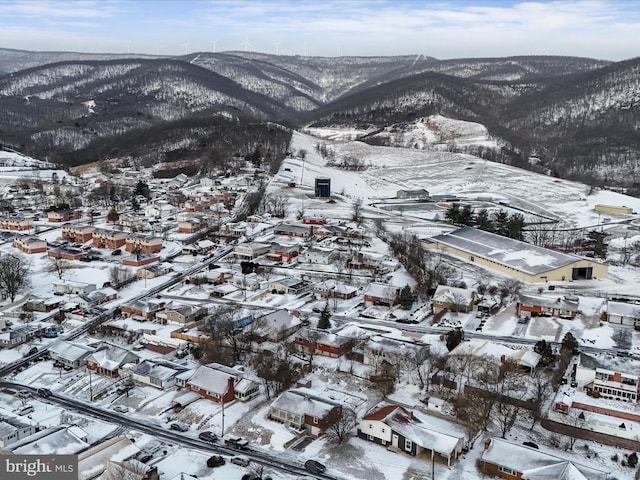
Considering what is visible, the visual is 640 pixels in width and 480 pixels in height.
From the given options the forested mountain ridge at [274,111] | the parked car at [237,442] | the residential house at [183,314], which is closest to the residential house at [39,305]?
the residential house at [183,314]

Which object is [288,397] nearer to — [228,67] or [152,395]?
[152,395]

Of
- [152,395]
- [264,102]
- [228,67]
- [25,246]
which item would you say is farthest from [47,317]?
[228,67]

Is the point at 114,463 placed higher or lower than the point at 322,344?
higher

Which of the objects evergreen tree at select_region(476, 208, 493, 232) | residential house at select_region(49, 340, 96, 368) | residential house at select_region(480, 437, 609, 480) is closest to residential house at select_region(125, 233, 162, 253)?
residential house at select_region(49, 340, 96, 368)

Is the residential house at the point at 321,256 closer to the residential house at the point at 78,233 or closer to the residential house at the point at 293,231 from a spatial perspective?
the residential house at the point at 293,231

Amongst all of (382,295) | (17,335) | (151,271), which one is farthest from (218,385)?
(151,271)

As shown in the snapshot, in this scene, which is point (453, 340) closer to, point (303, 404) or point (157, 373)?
point (303, 404)
